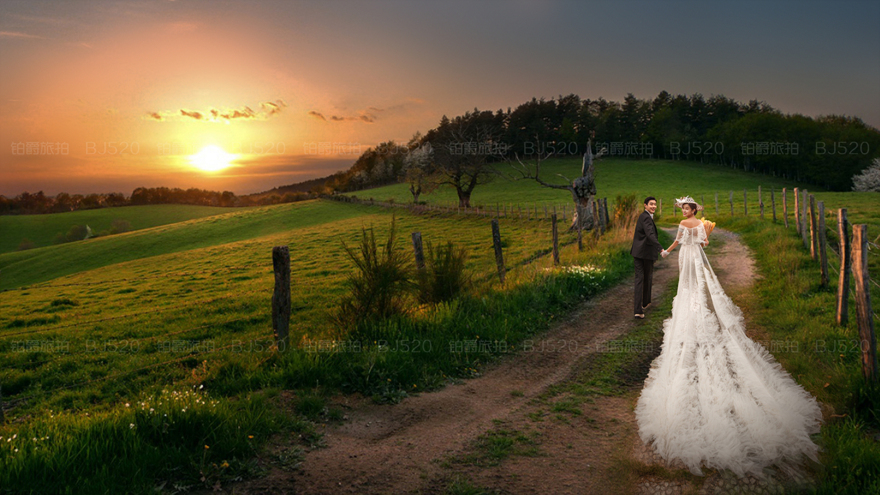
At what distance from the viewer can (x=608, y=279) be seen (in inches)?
517

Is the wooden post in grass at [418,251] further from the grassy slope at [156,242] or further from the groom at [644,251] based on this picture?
the grassy slope at [156,242]

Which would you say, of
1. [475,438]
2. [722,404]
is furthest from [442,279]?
[722,404]

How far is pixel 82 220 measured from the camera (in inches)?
2835

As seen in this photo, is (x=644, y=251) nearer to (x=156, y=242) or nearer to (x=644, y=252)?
(x=644, y=252)

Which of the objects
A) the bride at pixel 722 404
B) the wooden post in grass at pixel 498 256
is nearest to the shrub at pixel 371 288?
the wooden post in grass at pixel 498 256

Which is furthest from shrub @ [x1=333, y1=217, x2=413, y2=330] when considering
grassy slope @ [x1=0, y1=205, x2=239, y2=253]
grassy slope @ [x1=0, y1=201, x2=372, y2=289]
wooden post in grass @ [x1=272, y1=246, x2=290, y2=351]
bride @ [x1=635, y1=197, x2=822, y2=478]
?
grassy slope @ [x1=0, y1=205, x2=239, y2=253]

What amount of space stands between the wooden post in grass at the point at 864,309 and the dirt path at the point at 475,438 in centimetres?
254

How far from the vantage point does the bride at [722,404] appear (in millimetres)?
4070

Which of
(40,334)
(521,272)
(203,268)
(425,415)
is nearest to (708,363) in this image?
(425,415)

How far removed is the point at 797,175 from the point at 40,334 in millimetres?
99364

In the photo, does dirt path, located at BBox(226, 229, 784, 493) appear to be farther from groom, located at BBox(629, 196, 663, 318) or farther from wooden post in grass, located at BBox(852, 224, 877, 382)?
groom, located at BBox(629, 196, 663, 318)

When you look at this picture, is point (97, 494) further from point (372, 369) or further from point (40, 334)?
point (40, 334)

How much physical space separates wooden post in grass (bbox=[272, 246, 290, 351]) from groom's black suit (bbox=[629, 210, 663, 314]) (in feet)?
22.0

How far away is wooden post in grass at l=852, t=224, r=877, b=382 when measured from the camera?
5227 mm
